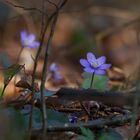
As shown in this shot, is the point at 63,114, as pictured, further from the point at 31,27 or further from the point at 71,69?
the point at 71,69

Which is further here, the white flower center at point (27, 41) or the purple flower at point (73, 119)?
the white flower center at point (27, 41)

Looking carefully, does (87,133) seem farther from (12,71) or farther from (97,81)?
(97,81)

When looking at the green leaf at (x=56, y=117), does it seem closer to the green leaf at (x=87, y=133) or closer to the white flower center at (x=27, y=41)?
the green leaf at (x=87, y=133)

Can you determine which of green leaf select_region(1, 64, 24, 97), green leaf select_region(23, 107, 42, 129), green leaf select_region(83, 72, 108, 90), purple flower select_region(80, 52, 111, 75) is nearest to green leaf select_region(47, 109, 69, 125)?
green leaf select_region(23, 107, 42, 129)

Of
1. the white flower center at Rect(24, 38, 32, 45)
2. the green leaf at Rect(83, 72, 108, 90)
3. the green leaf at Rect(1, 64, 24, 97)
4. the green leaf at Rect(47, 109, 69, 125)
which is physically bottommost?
the green leaf at Rect(47, 109, 69, 125)

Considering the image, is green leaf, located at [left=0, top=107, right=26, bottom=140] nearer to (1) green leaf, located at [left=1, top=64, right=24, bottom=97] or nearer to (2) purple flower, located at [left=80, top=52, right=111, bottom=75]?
(1) green leaf, located at [left=1, top=64, right=24, bottom=97]

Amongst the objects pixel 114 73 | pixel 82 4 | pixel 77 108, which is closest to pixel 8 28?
pixel 82 4

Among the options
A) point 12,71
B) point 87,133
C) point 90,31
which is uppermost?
point 90,31

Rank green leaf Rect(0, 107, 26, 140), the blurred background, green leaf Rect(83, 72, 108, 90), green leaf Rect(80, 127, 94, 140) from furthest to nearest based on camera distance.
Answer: the blurred background < green leaf Rect(83, 72, 108, 90) < green leaf Rect(80, 127, 94, 140) < green leaf Rect(0, 107, 26, 140)

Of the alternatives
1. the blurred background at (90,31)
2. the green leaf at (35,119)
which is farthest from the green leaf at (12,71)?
the blurred background at (90,31)

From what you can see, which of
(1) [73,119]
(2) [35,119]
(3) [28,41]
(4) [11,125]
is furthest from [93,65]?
(3) [28,41]

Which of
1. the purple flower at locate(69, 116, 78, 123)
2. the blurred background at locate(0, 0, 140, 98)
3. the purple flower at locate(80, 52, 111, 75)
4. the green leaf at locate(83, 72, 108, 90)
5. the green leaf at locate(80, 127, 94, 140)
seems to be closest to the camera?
the green leaf at locate(80, 127, 94, 140)
